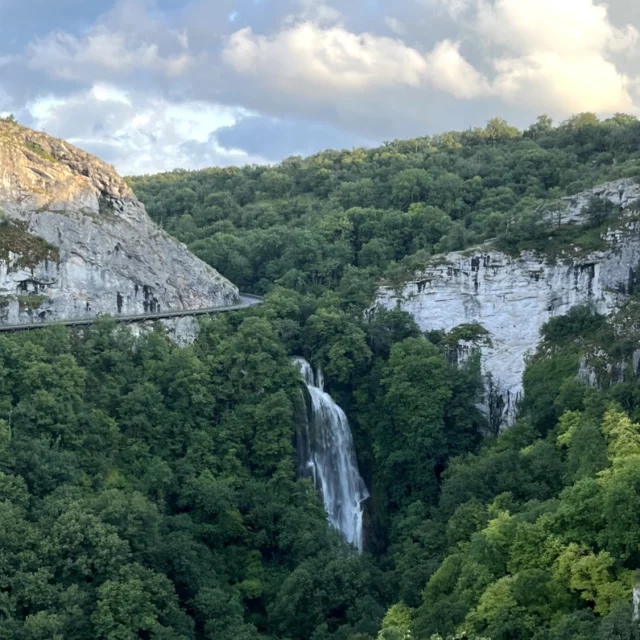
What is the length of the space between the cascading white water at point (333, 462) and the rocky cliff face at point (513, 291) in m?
6.86

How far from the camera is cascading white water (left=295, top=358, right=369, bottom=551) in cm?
3762

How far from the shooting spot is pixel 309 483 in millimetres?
34906

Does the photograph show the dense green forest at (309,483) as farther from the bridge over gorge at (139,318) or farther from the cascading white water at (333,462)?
the bridge over gorge at (139,318)

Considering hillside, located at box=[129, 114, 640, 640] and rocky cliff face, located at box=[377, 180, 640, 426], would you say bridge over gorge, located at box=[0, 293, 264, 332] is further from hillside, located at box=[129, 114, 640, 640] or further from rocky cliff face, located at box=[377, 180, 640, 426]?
rocky cliff face, located at box=[377, 180, 640, 426]

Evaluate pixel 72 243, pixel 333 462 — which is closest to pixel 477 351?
pixel 333 462

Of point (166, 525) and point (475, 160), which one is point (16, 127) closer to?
point (166, 525)

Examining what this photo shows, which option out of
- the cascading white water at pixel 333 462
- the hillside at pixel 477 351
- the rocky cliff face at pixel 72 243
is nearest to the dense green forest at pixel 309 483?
the hillside at pixel 477 351

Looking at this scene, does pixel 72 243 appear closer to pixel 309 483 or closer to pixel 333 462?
pixel 333 462

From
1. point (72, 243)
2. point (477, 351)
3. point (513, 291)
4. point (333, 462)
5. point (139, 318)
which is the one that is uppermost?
point (72, 243)

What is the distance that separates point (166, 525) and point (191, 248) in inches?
1101

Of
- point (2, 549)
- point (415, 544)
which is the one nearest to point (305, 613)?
point (415, 544)

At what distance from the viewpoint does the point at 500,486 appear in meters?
30.9

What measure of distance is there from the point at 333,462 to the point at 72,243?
1624 centimetres

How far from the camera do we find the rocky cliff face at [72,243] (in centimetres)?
3922
